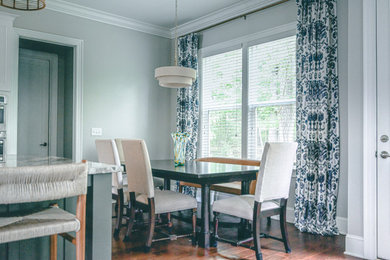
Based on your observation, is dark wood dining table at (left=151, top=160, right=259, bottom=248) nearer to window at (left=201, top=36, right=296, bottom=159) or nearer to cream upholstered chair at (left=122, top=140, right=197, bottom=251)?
cream upholstered chair at (left=122, top=140, right=197, bottom=251)

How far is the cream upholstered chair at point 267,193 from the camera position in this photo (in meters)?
2.78

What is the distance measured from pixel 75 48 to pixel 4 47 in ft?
3.64

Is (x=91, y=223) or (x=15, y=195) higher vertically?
(x=15, y=195)

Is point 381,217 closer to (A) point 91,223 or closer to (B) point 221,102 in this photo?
(A) point 91,223

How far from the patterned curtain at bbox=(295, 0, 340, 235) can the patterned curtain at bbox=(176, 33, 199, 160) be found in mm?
1985

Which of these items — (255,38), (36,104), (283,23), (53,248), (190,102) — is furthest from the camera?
(36,104)

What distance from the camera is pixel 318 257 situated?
2918 millimetres

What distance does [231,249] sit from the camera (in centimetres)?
311

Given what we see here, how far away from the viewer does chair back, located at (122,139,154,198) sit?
3.06 m

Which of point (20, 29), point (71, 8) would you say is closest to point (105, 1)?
point (71, 8)

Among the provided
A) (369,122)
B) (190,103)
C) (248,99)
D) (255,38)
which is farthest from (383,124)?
(190,103)

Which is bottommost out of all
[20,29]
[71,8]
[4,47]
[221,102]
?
[221,102]

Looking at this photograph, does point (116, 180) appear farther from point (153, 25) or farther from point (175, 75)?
point (153, 25)

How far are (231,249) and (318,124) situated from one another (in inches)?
67.1
